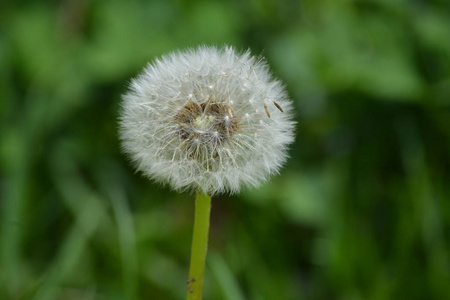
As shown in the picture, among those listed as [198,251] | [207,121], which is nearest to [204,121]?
[207,121]

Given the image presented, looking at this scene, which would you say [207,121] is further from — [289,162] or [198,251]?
[289,162]

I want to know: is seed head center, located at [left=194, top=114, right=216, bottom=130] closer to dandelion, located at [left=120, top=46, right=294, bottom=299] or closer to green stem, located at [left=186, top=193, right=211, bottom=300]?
dandelion, located at [left=120, top=46, right=294, bottom=299]

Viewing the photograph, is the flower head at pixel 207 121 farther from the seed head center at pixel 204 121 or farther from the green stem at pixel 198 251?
the green stem at pixel 198 251

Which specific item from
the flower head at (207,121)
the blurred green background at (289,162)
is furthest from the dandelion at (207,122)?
the blurred green background at (289,162)

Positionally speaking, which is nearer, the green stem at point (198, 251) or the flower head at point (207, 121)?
the green stem at point (198, 251)

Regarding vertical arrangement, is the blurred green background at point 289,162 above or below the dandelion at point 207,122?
above

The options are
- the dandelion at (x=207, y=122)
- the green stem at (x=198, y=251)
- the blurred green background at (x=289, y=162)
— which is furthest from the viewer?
the blurred green background at (x=289, y=162)

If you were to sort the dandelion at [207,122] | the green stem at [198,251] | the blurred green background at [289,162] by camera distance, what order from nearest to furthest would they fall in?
the green stem at [198,251] < the dandelion at [207,122] < the blurred green background at [289,162]

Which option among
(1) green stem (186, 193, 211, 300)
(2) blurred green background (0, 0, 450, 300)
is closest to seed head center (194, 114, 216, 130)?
(1) green stem (186, 193, 211, 300)
